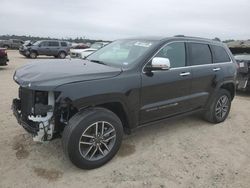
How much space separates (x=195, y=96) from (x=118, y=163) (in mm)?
2002

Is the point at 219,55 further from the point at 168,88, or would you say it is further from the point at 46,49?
the point at 46,49

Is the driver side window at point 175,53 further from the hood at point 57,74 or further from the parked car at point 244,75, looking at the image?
the parked car at point 244,75

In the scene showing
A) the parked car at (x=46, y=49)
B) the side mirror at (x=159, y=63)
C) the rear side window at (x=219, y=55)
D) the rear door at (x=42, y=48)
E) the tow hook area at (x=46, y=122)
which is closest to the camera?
the tow hook area at (x=46, y=122)

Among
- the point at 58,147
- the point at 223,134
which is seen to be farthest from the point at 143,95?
the point at 223,134

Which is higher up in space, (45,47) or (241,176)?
(45,47)

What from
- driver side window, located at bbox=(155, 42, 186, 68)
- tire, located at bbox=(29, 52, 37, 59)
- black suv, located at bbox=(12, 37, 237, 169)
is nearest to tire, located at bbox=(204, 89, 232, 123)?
black suv, located at bbox=(12, 37, 237, 169)

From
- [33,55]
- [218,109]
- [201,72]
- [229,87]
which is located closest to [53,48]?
[33,55]

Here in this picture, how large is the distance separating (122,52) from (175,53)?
907mm

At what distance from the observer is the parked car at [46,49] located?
23.9 m

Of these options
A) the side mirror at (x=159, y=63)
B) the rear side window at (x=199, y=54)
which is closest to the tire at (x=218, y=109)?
the rear side window at (x=199, y=54)

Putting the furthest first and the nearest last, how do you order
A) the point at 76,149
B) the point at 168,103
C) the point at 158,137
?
the point at 158,137
the point at 168,103
the point at 76,149

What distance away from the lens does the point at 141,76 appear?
399 centimetres

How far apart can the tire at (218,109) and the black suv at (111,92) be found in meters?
0.27

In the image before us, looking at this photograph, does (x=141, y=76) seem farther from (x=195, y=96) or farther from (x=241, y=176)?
(x=241, y=176)
